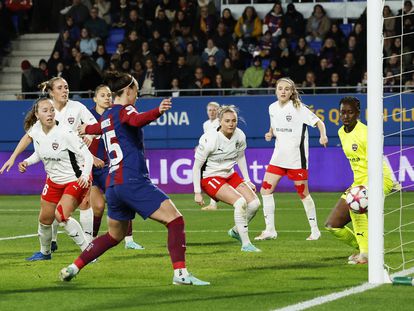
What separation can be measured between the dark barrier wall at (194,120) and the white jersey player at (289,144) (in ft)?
27.4

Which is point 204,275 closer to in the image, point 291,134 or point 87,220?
point 87,220

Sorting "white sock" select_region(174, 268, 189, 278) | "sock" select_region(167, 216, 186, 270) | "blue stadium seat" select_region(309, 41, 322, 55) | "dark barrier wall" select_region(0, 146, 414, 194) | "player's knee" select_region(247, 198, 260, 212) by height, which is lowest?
"dark barrier wall" select_region(0, 146, 414, 194)

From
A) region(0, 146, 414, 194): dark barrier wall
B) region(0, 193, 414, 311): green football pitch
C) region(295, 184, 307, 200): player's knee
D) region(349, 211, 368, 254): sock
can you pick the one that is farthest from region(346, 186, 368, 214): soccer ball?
region(0, 146, 414, 194): dark barrier wall

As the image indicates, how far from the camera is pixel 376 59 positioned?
985cm

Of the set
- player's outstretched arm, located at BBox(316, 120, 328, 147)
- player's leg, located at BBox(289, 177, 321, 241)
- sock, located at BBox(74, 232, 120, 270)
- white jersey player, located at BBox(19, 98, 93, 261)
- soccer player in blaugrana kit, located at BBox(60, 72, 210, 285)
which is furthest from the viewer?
player's outstretched arm, located at BBox(316, 120, 328, 147)

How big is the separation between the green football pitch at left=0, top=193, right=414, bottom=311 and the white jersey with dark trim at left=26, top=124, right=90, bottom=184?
3.11 feet

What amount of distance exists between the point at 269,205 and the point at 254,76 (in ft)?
36.3

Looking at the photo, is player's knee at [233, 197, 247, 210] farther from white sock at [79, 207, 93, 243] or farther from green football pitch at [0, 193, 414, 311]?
white sock at [79, 207, 93, 243]

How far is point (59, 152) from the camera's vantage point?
40.8 feet

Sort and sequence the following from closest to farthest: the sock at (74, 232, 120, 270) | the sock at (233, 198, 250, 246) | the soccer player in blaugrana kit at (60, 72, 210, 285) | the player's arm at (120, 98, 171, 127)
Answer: the player's arm at (120, 98, 171, 127) < the soccer player in blaugrana kit at (60, 72, 210, 285) < the sock at (74, 232, 120, 270) < the sock at (233, 198, 250, 246)

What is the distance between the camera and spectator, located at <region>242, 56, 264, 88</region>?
26062 mm

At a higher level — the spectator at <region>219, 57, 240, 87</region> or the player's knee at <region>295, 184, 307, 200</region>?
the spectator at <region>219, 57, 240, 87</region>

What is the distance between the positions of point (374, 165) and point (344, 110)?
7.08 feet

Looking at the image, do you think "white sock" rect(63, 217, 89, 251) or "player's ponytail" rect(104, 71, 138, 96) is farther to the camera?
"white sock" rect(63, 217, 89, 251)
